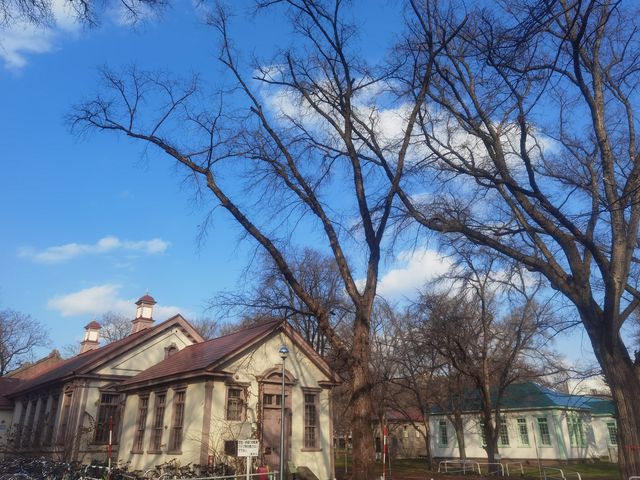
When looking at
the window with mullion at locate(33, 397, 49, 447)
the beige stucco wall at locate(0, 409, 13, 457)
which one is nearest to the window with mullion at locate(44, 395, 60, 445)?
the window with mullion at locate(33, 397, 49, 447)

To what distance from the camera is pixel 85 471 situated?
1423cm

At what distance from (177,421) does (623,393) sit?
49.7 feet

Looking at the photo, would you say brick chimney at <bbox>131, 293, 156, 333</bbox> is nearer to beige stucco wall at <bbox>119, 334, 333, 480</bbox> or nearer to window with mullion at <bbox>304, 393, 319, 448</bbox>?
beige stucco wall at <bbox>119, 334, 333, 480</bbox>

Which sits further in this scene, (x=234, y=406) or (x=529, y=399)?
(x=529, y=399)

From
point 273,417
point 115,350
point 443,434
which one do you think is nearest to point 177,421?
point 273,417

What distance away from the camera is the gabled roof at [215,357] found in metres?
19.1

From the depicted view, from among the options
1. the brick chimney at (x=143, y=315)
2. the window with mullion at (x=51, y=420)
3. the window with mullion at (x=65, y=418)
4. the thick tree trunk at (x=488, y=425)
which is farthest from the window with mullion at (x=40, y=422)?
the thick tree trunk at (x=488, y=425)

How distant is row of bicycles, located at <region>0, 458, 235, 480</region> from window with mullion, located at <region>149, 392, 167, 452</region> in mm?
1872

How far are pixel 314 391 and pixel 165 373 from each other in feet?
20.6

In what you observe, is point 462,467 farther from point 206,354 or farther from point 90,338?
point 90,338

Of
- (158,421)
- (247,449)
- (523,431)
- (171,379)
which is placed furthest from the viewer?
(523,431)

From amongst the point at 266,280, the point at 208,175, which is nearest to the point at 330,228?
the point at 266,280

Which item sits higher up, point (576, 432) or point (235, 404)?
point (235, 404)

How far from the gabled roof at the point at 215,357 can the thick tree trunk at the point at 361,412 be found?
6.52 meters
